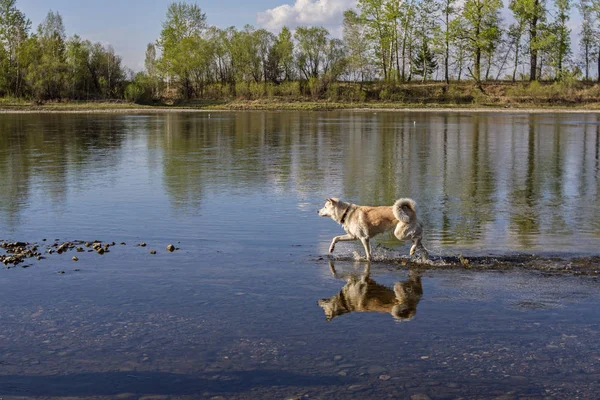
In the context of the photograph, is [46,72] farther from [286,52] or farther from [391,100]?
[391,100]

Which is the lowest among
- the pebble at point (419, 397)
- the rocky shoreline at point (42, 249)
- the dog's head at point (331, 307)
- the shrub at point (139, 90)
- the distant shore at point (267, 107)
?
the pebble at point (419, 397)

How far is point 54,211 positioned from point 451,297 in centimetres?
1165

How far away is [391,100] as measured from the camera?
102 meters

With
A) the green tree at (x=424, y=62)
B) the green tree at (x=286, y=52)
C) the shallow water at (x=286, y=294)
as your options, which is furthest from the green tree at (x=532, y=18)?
the shallow water at (x=286, y=294)

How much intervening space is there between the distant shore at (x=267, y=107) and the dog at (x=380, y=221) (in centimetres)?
7715

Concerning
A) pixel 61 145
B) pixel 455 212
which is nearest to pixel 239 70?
pixel 61 145

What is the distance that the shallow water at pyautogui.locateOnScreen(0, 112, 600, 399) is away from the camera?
7.47 m

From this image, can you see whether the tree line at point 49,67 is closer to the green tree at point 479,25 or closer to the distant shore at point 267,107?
the distant shore at point 267,107

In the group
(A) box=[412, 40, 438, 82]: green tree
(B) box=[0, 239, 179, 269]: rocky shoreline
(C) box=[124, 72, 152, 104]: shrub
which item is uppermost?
(A) box=[412, 40, 438, 82]: green tree

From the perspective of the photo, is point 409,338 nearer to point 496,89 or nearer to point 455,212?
point 455,212

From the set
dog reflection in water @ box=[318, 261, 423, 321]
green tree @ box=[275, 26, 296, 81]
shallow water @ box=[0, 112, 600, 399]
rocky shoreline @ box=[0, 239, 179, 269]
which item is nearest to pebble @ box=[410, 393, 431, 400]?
shallow water @ box=[0, 112, 600, 399]

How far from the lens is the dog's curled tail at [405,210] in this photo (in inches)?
464

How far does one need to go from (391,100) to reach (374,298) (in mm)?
94283

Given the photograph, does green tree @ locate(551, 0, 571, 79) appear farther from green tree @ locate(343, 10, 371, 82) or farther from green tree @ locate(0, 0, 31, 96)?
green tree @ locate(0, 0, 31, 96)
